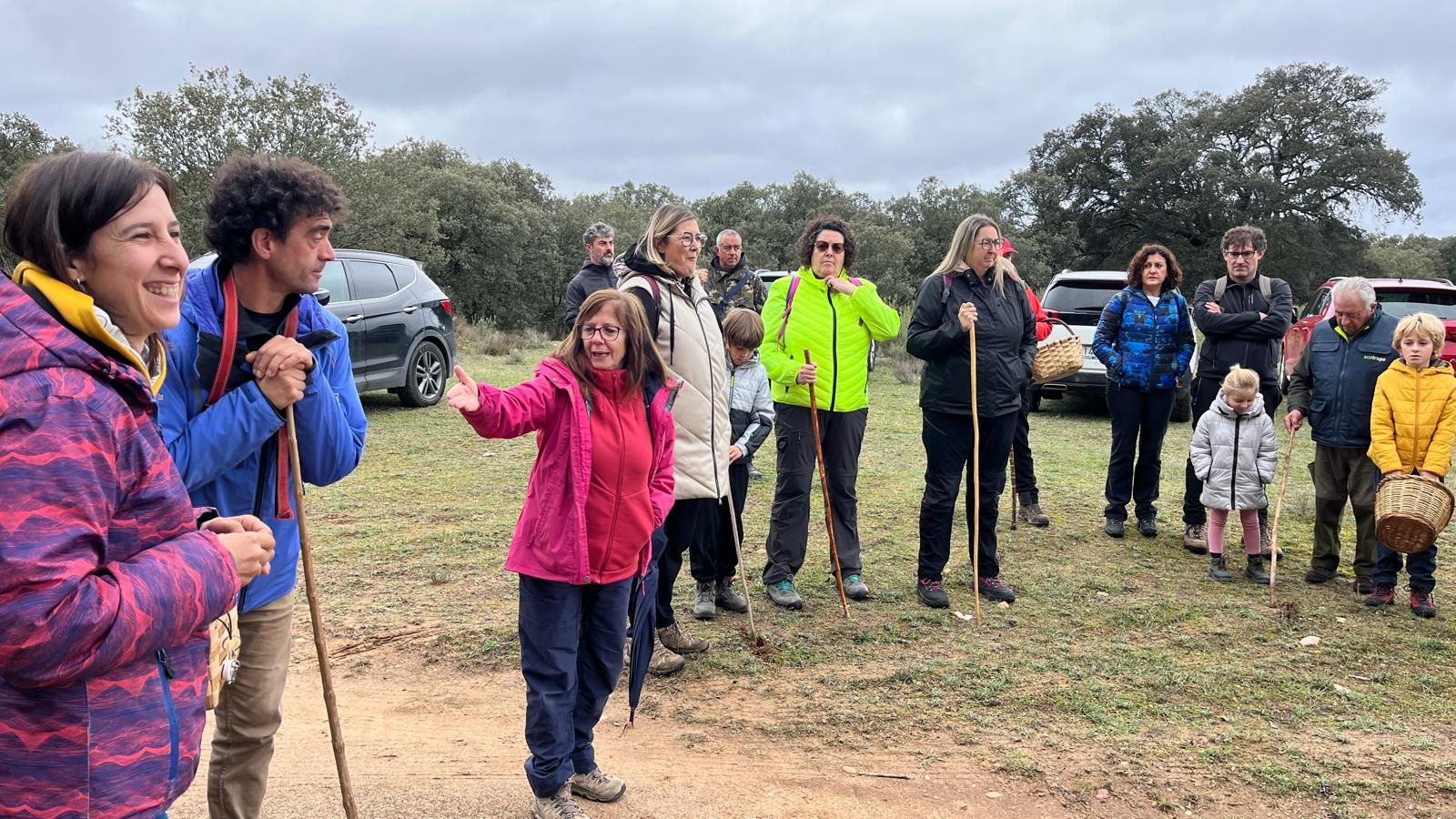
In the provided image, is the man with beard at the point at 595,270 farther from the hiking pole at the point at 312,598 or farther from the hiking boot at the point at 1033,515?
the hiking pole at the point at 312,598

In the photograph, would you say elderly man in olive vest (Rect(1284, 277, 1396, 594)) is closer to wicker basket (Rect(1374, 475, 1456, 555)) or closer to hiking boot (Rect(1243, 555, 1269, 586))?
hiking boot (Rect(1243, 555, 1269, 586))

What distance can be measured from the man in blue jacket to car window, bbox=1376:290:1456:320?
1192cm

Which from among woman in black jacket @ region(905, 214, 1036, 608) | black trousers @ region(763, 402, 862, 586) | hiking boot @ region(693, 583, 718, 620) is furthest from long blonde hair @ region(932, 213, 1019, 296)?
hiking boot @ region(693, 583, 718, 620)

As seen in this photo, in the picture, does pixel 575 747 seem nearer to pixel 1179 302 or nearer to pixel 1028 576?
pixel 1028 576

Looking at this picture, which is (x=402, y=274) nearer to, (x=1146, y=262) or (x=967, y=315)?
(x=967, y=315)

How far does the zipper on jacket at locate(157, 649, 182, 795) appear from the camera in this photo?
166 centimetres

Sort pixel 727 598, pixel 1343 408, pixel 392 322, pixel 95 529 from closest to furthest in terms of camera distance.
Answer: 1. pixel 95 529
2. pixel 727 598
3. pixel 1343 408
4. pixel 392 322

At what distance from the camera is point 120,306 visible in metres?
1.69

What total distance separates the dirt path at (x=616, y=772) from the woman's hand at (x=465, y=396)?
1461 mm

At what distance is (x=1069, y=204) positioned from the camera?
3838 cm

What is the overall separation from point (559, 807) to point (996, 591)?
129 inches

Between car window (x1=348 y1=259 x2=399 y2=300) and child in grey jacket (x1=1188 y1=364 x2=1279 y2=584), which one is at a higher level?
car window (x1=348 y1=259 x2=399 y2=300)

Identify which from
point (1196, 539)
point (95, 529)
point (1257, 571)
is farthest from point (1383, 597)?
point (95, 529)

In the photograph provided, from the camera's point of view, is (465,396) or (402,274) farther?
(402,274)
